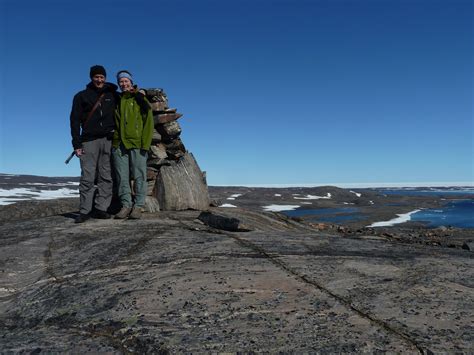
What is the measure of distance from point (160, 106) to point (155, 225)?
21.6 feet

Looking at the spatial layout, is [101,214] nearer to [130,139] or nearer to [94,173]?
[94,173]

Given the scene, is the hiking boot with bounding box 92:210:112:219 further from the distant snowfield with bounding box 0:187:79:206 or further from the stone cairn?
the distant snowfield with bounding box 0:187:79:206

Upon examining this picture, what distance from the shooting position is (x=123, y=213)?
1097 cm

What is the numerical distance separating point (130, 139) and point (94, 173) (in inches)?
55.6

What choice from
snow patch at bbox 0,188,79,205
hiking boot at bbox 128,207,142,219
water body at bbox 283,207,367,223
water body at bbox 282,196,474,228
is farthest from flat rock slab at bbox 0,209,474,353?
snow patch at bbox 0,188,79,205

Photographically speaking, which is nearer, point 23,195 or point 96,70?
point 96,70

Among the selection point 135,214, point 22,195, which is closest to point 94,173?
point 135,214

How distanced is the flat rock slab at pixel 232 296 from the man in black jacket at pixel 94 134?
2.81 m

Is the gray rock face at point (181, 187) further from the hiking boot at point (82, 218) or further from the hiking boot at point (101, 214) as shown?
the hiking boot at point (82, 218)

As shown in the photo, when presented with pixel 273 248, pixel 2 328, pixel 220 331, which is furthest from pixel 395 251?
pixel 2 328

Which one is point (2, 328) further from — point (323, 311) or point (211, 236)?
point (211, 236)

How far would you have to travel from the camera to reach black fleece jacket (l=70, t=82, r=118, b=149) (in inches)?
411

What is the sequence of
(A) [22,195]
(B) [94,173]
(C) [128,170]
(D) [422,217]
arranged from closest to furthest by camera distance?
1. (B) [94,173]
2. (C) [128,170]
3. (D) [422,217]
4. (A) [22,195]

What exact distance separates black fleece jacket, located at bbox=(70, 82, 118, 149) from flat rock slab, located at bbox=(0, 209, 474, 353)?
3571 millimetres
